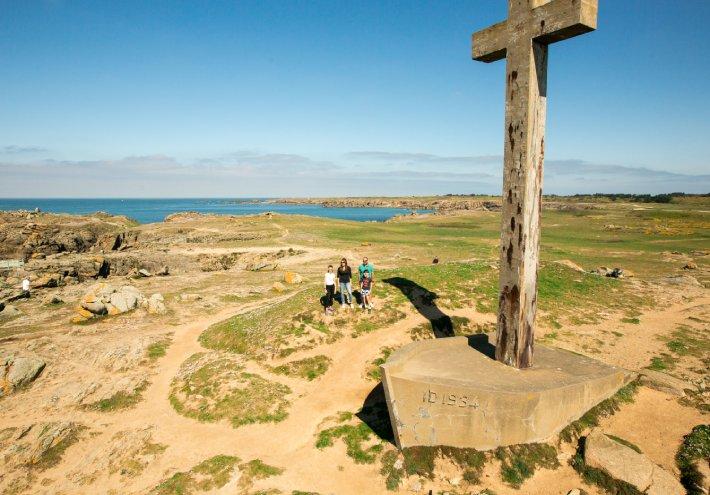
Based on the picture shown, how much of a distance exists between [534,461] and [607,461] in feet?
5.34

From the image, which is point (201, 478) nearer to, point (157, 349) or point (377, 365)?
point (377, 365)

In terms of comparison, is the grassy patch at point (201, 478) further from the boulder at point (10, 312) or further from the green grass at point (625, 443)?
the boulder at point (10, 312)

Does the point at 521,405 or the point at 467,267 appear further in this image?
the point at 467,267

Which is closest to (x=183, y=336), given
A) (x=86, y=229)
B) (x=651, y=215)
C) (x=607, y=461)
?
(x=607, y=461)

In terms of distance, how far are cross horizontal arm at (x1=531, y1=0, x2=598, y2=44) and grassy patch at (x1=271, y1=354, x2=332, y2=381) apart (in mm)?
13137

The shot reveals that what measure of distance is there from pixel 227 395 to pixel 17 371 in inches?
399

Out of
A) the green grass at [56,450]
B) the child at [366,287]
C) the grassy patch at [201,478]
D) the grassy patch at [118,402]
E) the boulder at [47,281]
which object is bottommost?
the green grass at [56,450]

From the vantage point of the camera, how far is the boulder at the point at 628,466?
8.77 m

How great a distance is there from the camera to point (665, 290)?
25.0 meters

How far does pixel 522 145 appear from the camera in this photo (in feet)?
33.3

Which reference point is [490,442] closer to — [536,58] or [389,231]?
[536,58]

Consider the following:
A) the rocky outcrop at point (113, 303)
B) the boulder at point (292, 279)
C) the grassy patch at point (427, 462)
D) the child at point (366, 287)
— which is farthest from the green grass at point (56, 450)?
the boulder at point (292, 279)

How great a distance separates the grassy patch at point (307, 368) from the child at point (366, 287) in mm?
3802

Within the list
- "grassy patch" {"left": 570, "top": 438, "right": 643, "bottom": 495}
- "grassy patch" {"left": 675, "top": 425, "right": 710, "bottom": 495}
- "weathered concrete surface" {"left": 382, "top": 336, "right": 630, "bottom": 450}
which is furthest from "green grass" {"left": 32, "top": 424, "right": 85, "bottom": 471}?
"grassy patch" {"left": 675, "top": 425, "right": 710, "bottom": 495}
